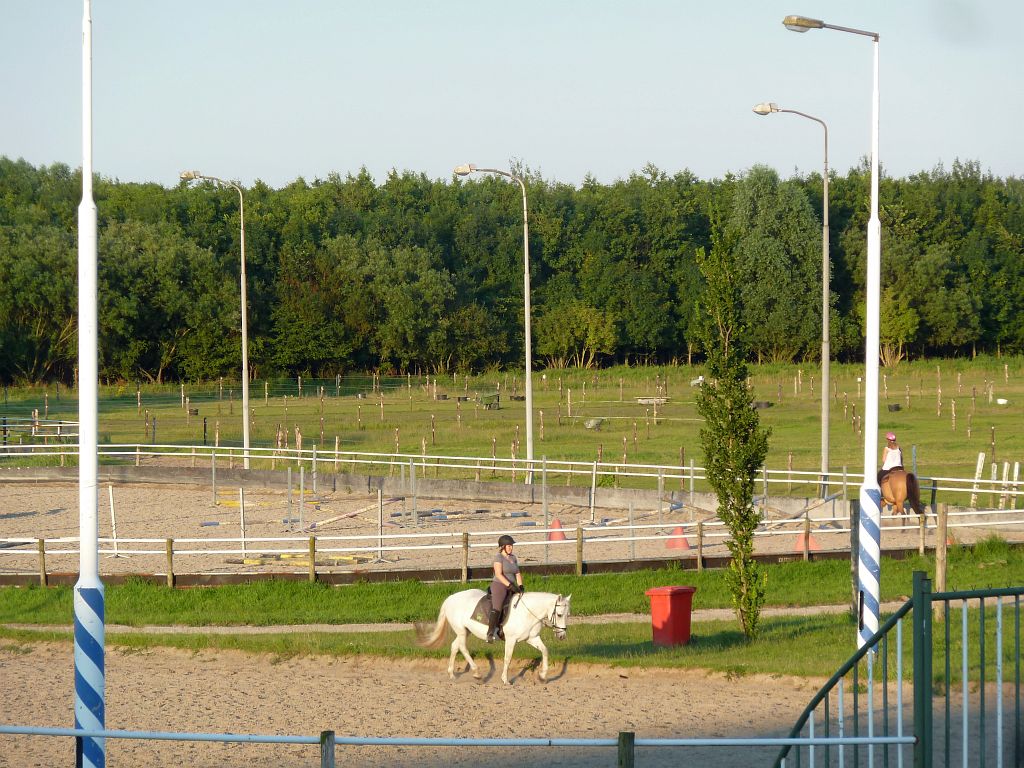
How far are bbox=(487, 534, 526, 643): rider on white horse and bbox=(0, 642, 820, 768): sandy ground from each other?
80cm

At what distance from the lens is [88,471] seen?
11055 millimetres

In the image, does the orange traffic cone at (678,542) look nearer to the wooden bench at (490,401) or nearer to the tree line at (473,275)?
the wooden bench at (490,401)

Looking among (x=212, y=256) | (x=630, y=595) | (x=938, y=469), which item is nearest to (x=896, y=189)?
(x=212, y=256)

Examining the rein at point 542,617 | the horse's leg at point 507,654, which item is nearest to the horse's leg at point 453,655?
the horse's leg at point 507,654

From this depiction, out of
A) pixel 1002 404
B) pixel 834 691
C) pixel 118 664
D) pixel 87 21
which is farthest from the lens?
pixel 1002 404

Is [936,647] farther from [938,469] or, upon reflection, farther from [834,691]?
[938,469]

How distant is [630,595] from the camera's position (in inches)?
930

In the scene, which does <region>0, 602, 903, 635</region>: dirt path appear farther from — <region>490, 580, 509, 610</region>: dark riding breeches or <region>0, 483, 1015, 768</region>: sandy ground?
<region>490, 580, 509, 610</region>: dark riding breeches

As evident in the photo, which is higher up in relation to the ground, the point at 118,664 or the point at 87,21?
the point at 87,21

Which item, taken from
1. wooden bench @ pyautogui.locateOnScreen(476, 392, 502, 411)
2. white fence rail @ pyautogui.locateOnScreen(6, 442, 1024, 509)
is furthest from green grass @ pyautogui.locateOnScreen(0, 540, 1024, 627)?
wooden bench @ pyautogui.locateOnScreen(476, 392, 502, 411)

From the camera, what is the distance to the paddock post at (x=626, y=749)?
26.9ft

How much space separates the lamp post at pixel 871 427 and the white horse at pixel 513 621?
12.1 feet

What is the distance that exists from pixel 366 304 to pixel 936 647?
7442cm

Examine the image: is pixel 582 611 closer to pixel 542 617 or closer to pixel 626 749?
pixel 542 617
